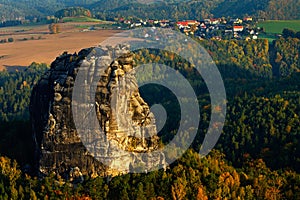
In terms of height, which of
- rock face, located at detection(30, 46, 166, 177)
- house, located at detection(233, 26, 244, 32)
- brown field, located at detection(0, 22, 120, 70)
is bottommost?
brown field, located at detection(0, 22, 120, 70)

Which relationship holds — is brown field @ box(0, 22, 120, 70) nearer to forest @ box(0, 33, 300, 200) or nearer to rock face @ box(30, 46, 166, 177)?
forest @ box(0, 33, 300, 200)

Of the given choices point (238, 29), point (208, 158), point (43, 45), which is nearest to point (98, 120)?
point (208, 158)

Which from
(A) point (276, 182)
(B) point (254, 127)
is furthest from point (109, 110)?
(B) point (254, 127)

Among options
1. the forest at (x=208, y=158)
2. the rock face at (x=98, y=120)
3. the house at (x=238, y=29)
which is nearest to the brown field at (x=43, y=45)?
the forest at (x=208, y=158)

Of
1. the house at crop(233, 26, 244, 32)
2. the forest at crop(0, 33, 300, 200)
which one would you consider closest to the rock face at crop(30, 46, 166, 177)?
the forest at crop(0, 33, 300, 200)

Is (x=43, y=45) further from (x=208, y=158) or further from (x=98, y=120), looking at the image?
(x=98, y=120)
